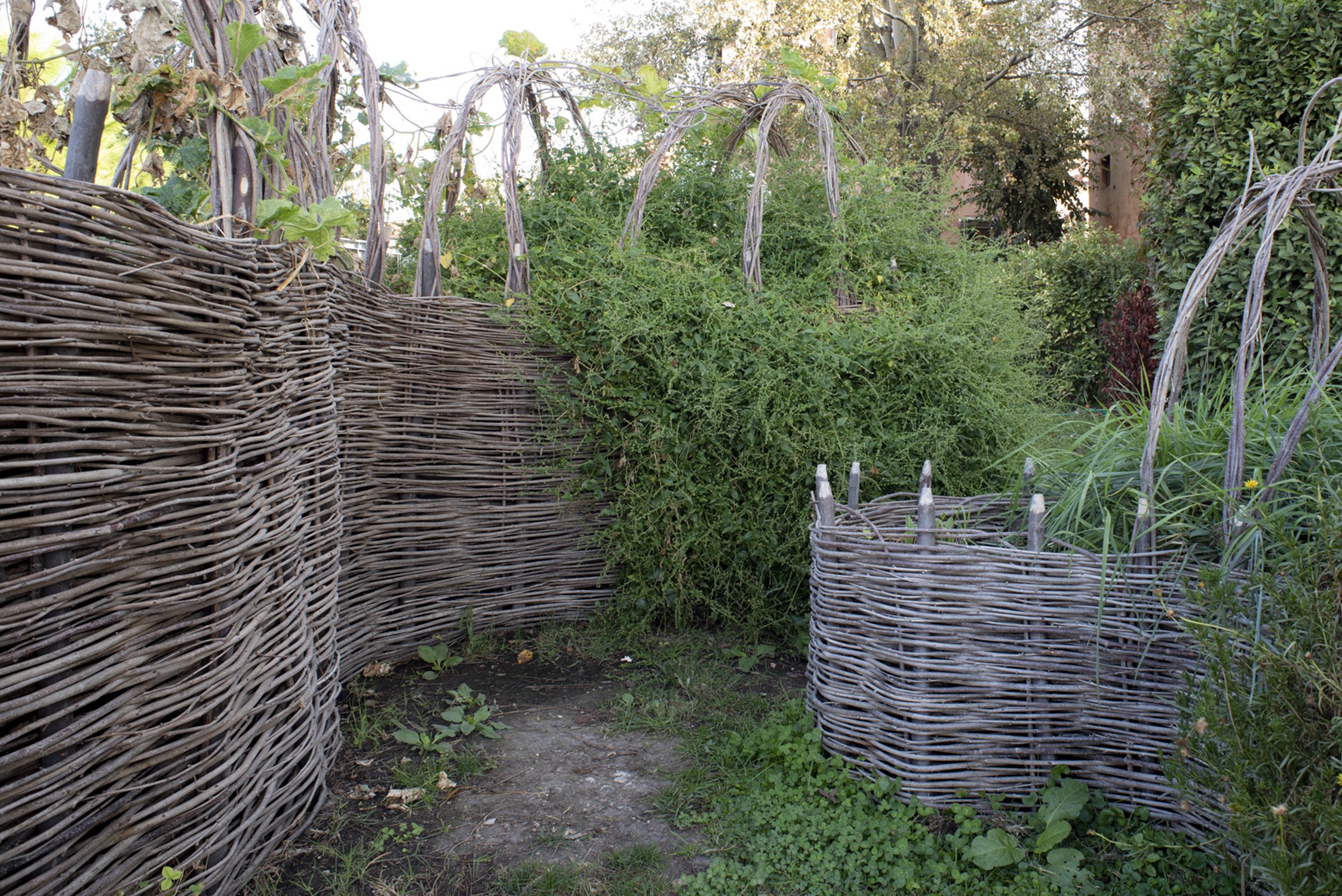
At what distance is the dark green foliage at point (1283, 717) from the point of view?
142cm

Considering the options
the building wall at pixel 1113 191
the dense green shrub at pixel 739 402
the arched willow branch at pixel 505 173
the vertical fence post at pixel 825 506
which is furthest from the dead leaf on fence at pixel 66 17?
the building wall at pixel 1113 191

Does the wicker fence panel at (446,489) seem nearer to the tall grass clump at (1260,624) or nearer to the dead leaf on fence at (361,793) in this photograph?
the dead leaf on fence at (361,793)

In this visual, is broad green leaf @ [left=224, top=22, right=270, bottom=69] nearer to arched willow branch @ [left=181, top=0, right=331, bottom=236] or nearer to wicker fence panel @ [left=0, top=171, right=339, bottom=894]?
arched willow branch @ [left=181, top=0, right=331, bottom=236]

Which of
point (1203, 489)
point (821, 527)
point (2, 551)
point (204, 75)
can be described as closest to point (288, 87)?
point (204, 75)

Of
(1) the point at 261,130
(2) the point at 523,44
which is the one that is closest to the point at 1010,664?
(1) the point at 261,130

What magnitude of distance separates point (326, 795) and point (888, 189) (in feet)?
13.1

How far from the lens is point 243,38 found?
2.05 m

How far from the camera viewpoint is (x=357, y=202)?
4.55m

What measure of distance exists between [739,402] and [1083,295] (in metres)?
7.98

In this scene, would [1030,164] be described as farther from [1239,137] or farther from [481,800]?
[481,800]

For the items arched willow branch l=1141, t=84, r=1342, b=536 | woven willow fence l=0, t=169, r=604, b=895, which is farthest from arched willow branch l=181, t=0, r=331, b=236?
arched willow branch l=1141, t=84, r=1342, b=536

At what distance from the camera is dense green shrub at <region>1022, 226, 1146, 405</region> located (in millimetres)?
9078

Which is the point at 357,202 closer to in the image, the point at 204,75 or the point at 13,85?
the point at 204,75

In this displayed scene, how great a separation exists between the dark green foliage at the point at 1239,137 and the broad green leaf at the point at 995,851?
8.36 ft
